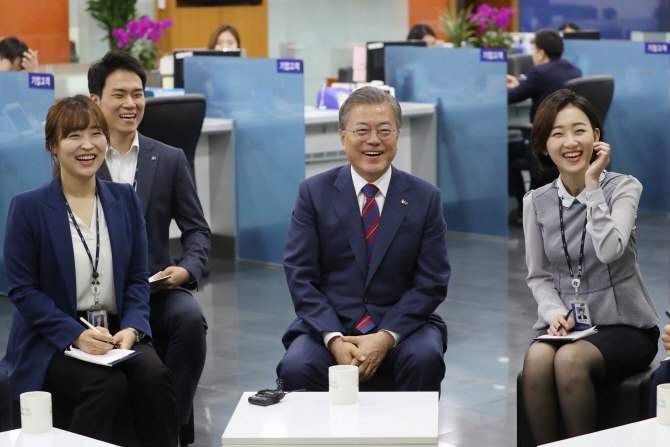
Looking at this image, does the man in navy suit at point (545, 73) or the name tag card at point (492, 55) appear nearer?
the name tag card at point (492, 55)

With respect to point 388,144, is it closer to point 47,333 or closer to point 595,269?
point 595,269

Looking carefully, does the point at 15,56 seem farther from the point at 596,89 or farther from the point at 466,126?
the point at 596,89

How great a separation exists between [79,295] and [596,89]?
4.55 meters

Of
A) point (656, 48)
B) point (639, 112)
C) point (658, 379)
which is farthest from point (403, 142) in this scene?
point (658, 379)

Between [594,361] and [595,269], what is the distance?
28 cm

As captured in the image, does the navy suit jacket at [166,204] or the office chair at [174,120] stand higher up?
the office chair at [174,120]

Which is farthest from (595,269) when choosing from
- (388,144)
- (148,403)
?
(148,403)

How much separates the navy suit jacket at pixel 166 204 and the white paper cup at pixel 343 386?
101 centimetres

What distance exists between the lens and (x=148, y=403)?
2.52 metres

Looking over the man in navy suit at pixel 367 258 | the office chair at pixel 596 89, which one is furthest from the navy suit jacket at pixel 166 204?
the office chair at pixel 596 89

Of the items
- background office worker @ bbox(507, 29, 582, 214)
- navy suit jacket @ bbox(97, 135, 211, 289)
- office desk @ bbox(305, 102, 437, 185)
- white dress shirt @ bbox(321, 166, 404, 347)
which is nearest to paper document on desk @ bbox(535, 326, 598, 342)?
white dress shirt @ bbox(321, 166, 404, 347)

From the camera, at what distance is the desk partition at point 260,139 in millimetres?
5598

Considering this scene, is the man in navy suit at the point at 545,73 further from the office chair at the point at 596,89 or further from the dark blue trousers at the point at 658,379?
the dark blue trousers at the point at 658,379

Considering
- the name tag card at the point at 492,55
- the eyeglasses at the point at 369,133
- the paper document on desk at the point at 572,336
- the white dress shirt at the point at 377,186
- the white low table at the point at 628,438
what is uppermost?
the name tag card at the point at 492,55
